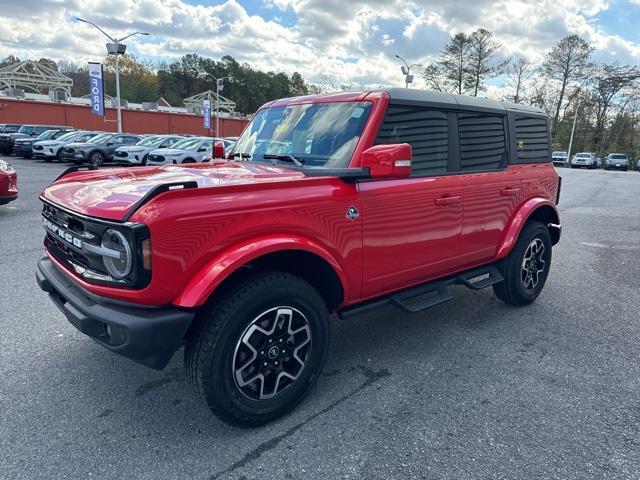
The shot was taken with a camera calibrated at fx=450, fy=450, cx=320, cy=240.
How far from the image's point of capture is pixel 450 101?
3729mm

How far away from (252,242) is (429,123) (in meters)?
1.89

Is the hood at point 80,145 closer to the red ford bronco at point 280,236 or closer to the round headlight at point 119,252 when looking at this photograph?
the red ford bronco at point 280,236

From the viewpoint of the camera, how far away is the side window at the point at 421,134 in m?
3.24

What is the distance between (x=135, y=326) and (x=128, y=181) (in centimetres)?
100

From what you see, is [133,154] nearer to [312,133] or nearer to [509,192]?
[312,133]

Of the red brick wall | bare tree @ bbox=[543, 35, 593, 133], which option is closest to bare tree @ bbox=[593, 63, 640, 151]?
bare tree @ bbox=[543, 35, 593, 133]

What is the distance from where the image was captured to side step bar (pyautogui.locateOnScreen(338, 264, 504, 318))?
126 inches

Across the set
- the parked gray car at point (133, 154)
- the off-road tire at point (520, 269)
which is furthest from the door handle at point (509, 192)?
the parked gray car at point (133, 154)

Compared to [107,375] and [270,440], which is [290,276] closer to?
[270,440]

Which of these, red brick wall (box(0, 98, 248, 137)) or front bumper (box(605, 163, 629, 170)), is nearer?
red brick wall (box(0, 98, 248, 137))

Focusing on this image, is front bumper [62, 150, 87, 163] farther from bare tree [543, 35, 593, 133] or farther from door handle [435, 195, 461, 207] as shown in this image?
bare tree [543, 35, 593, 133]

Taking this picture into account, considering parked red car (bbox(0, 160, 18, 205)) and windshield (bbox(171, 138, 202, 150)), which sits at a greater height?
windshield (bbox(171, 138, 202, 150))

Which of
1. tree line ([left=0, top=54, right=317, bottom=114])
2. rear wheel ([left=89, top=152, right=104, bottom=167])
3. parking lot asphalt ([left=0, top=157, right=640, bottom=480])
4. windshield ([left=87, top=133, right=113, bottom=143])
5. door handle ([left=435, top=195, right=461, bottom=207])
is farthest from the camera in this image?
tree line ([left=0, top=54, right=317, bottom=114])

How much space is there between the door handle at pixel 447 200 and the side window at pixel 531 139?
1.22 meters
